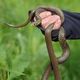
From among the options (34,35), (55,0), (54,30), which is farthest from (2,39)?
(54,30)

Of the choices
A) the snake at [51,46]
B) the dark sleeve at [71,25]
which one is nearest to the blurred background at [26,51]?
the dark sleeve at [71,25]

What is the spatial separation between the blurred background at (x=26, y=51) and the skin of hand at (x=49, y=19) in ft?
2.11

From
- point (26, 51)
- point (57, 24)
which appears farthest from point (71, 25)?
point (26, 51)

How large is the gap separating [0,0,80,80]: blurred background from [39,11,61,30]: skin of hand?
2.11 ft

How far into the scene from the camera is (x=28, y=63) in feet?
7.48

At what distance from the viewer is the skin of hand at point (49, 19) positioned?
1522 millimetres

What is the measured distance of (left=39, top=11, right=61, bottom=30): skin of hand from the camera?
152cm

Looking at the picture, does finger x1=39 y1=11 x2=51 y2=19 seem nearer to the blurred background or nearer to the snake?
the snake

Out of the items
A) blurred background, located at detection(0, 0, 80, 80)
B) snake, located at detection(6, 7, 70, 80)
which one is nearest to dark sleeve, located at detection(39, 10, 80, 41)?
snake, located at detection(6, 7, 70, 80)

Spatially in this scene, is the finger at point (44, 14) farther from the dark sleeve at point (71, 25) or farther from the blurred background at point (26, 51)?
the blurred background at point (26, 51)

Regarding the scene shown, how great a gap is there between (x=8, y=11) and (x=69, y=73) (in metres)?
0.77

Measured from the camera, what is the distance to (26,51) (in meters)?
2.42

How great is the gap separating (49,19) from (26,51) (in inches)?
35.4

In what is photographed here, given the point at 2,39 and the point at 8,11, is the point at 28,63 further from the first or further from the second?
the point at 8,11
